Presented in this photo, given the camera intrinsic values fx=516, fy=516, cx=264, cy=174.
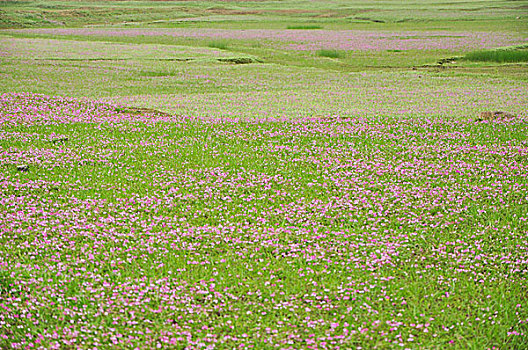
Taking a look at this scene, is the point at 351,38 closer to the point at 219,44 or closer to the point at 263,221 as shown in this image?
the point at 219,44

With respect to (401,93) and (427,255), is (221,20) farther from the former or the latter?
(427,255)

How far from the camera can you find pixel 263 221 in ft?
37.8

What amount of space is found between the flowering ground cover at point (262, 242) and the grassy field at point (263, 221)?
0.04 metres

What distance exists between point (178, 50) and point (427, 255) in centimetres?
4686

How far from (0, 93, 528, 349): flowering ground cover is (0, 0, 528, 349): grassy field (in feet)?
0.13

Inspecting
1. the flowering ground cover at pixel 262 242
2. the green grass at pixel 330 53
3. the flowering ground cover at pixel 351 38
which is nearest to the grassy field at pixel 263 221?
the flowering ground cover at pixel 262 242

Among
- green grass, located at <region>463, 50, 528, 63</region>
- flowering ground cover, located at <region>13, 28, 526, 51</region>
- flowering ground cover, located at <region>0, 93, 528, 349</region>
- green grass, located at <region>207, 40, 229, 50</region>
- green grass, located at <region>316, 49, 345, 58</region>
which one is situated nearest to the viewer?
flowering ground cover, located at <region>0, 93, 528, 349</region>

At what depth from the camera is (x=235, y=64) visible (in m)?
46.4

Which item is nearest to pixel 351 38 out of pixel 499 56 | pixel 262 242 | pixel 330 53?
pixel 330 53

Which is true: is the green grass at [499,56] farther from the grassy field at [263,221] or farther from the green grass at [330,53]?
the grassy field at [263,221]

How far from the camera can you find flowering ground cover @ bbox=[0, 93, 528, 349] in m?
7.62

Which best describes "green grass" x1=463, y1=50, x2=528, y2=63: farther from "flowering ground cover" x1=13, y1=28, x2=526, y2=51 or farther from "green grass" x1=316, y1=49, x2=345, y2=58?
"green grass" x1=316, y1=49, x2=345, y2=58

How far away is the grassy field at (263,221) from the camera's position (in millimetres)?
7699

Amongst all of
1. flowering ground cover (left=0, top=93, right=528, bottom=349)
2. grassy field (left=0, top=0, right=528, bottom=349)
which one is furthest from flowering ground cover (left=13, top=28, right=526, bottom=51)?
flowering ground cover (left=0, top=93, right=528, bottom=349)
